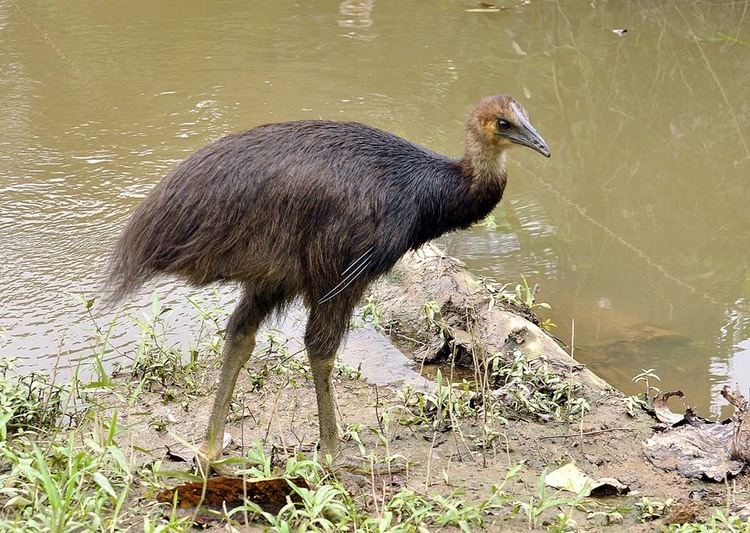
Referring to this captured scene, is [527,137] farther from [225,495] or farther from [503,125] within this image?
[225,495]

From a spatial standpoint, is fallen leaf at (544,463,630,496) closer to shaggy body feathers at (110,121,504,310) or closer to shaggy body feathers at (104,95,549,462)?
shaggy body feathers at (104,95,549,462)

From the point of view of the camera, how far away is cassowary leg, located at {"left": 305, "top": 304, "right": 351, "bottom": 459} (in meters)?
4.16

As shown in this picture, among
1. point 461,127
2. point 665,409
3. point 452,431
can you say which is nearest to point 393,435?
point 452,431

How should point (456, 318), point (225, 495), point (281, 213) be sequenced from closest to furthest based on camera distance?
point (225, 495) → point (281, 213) → point (456, 318)

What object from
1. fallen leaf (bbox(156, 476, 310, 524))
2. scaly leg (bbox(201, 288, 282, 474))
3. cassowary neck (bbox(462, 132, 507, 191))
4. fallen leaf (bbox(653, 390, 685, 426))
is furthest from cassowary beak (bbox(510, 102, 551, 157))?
fallen leaf (bbox(156, 476, 310, 524))

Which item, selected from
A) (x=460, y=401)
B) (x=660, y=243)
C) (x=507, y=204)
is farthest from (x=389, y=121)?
(x=460, y=401)

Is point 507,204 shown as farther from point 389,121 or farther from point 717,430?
point 717,430

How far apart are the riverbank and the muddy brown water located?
57 centimetres

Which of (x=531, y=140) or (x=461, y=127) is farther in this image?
(x=461, y=127)

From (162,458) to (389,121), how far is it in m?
4.50

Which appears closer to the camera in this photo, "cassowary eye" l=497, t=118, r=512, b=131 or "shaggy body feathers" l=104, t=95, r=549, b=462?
"shaggy body feathers" l=104, t=95, r=549, b=462

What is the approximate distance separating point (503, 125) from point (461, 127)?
3.97 metres

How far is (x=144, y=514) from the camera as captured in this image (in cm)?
354

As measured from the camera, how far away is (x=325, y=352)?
4.23 metres
